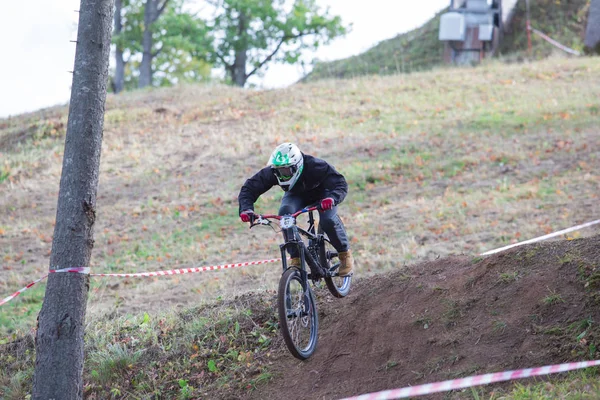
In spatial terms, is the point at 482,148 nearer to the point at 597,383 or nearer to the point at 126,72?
the point at 597,383

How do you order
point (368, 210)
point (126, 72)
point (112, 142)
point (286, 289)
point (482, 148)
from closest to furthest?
1. point (286, 289)
2. point (368, 210)
3. point (482, 148)
4. point (112, 142)
5. point (126, 72)

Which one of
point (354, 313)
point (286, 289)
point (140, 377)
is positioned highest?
point (286, 289)

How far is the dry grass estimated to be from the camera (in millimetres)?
12391

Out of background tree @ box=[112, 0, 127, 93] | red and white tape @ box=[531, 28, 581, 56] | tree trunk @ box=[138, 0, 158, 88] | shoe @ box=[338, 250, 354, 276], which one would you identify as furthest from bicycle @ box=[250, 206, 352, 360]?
A: background tree @ box=[112, 0, 127, 93]

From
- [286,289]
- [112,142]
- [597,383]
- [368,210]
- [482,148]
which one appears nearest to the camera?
[597,383]

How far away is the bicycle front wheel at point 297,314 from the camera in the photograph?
258 inches

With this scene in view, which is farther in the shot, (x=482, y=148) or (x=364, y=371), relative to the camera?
(x=482, y=148)

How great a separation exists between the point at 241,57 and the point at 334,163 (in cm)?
2116

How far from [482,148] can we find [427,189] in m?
3.16

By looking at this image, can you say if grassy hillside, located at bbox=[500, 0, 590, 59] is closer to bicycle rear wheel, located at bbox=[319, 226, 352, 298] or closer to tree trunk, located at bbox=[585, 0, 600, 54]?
tree trunk, located at bbox=[585, 0, 600, 54]

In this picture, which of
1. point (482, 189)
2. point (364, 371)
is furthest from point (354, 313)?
point (482, 189)

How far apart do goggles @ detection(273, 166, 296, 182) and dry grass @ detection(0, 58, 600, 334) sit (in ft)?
12.2

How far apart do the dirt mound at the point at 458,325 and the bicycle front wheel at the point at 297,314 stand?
19cm

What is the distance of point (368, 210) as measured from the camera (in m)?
15.0
